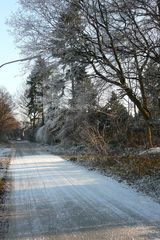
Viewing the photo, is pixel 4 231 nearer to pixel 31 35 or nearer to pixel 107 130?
pixel 31 35

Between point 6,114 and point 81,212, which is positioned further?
point 6,114

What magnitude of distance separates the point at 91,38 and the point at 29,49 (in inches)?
122

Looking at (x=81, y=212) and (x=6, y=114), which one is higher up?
(x=6, y=114)

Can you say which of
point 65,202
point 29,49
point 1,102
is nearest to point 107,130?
point 29,49

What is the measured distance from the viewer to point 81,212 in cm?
1118

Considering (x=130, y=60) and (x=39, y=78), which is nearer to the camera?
(x=130, y=60)

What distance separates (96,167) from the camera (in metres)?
22.9

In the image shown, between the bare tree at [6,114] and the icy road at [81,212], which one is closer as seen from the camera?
the icy road at [81,212]

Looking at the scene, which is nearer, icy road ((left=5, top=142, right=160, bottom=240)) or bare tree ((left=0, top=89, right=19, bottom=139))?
icy road ((left=5, top=142, right=160, bottom=240))

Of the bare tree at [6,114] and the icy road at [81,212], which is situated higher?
the bare tree at [6,114]

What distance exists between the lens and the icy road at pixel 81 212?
356 inches

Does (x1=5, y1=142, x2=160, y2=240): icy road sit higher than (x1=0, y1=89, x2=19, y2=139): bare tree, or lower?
lower

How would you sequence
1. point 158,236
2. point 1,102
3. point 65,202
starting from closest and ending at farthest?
point 158,236 < point 65,202 < point 1,102

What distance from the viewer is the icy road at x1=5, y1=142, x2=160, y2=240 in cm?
904
